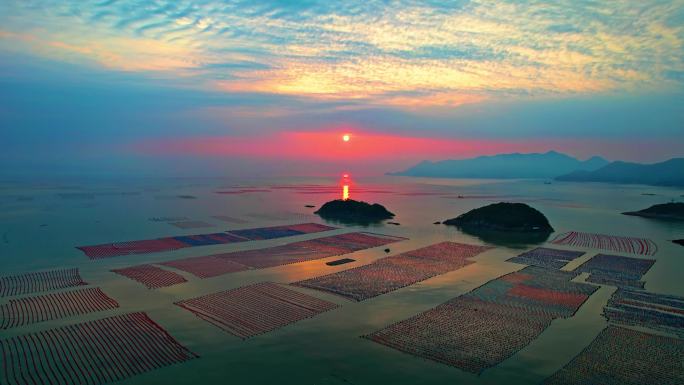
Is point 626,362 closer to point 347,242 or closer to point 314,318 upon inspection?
point 314,318

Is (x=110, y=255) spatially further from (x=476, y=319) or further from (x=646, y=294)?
(x=646, y=294)

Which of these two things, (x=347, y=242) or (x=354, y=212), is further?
(x=354, y=212)

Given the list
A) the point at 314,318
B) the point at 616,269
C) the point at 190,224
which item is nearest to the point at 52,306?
the point at 314,318

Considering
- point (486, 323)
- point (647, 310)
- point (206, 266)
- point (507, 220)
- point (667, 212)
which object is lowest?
point (206, 266)

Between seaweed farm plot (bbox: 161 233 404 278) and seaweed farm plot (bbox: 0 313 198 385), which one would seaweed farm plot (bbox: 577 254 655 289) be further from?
seaweed farm plot (bbox: 0 313 198 385)

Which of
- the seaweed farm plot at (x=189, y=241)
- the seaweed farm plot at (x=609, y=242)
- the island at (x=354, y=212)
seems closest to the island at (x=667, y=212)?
the seaweed farm plot at (x=609, y=242)

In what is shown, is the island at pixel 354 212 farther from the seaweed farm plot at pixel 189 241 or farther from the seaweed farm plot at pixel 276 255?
the seaweed farm plot at pixel 276 255
